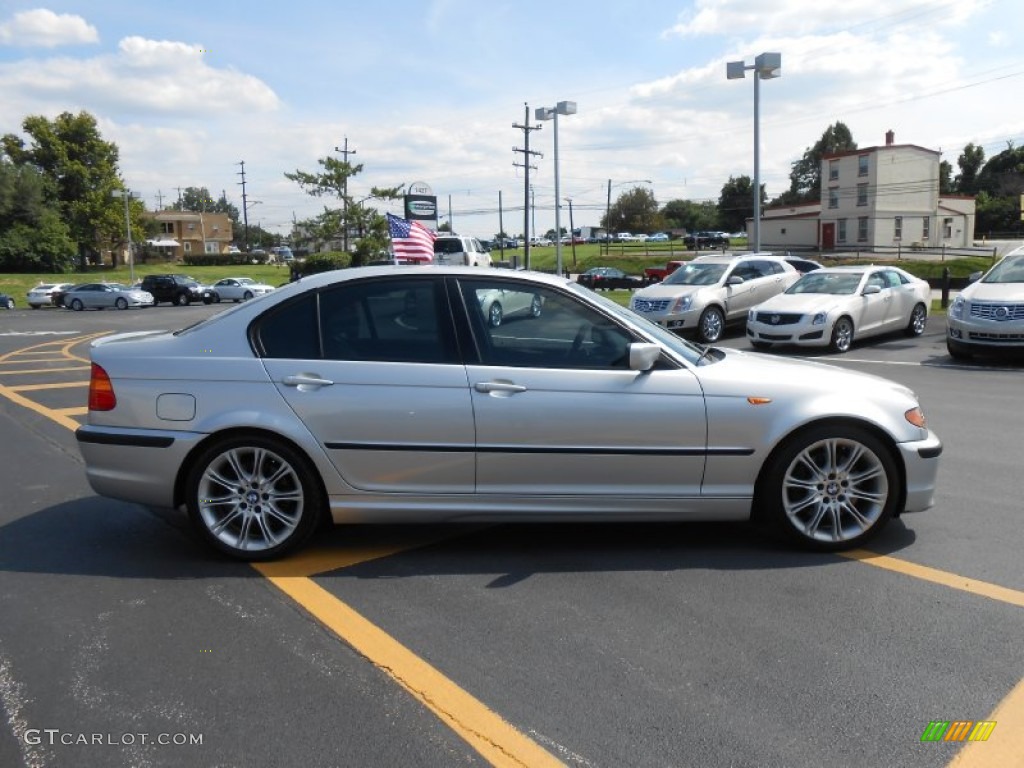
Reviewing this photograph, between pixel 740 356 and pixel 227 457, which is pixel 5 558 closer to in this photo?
pixel 227 457

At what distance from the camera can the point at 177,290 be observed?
4500 centimetres

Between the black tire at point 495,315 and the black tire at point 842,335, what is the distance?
1105 cm

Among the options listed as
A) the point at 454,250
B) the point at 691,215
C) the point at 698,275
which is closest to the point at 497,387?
the point at 698,275

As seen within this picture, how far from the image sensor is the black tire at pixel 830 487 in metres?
4.44

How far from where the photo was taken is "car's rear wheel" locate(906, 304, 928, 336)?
1598 cm

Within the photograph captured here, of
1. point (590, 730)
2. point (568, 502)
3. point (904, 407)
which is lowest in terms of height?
point (590, 730)

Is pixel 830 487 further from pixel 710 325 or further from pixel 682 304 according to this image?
pixel 710 325

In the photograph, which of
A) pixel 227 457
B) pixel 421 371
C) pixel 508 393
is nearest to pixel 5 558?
pixel 227 457

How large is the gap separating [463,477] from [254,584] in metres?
1.16

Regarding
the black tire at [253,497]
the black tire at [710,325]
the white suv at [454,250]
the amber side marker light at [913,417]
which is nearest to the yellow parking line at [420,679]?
the black tire at [253,497]

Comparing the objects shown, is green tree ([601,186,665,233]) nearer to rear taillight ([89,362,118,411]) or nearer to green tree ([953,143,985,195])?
green tree ([953,143,985,195])

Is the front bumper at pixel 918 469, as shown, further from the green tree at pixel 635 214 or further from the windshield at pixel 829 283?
the green tree at pixel 635 214

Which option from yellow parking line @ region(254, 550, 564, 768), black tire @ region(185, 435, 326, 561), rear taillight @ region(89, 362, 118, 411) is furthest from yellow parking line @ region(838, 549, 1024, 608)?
A: rear taillight @ region(89, 362, 118, 411)

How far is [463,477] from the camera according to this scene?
4.38 metres
